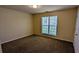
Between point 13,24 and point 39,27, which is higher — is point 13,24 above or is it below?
above

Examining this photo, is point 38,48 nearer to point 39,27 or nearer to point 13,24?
point 13,24

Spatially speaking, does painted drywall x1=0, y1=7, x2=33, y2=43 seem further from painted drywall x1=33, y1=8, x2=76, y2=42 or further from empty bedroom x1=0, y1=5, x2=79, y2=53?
painted drywall x1=33, y1=8, x2=76, y2=42

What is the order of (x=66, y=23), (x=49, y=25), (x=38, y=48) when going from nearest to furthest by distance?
1. (x=38, y=48)
2. (x=66, y=23)
3. (x=49, y=25)

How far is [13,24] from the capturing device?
10.2 ft

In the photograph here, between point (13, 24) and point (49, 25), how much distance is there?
6.00 ft

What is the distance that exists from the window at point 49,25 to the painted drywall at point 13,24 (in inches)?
32.9

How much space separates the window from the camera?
3.51 m

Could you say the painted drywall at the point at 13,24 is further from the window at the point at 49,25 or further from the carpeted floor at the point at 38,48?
the window at the point at 49,25

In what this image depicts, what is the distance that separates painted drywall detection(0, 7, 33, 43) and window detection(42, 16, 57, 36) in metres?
0.83

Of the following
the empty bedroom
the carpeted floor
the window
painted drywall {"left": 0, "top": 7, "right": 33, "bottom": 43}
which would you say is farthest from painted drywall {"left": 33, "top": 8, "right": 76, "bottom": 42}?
painted drywall {"left": 0, "top": 7, "right": 33, "bottom": 43}

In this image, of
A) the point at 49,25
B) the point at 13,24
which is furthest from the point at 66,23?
the point at 13,24
